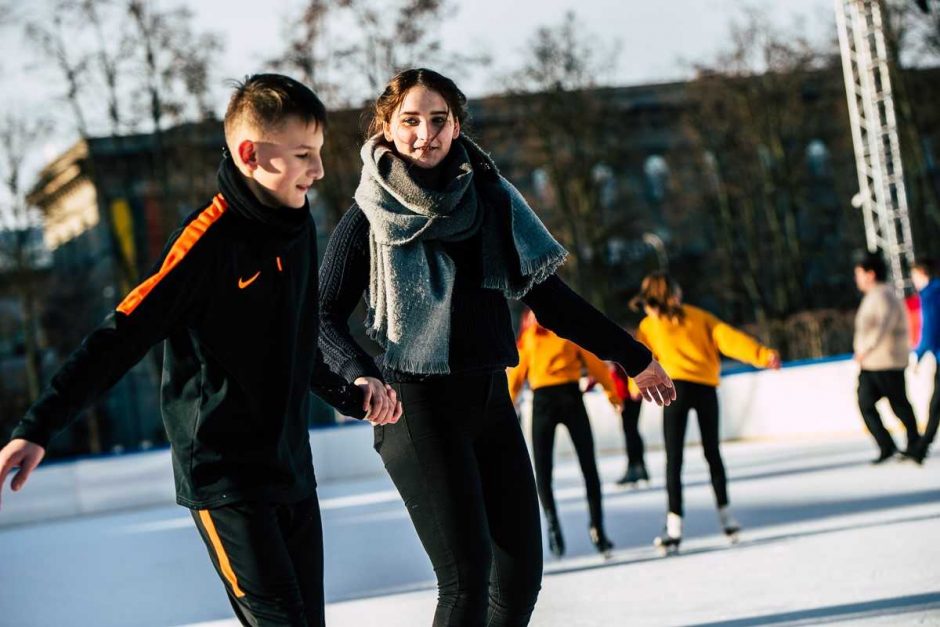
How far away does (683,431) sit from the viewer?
789cm

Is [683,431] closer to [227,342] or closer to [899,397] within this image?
[899,397]

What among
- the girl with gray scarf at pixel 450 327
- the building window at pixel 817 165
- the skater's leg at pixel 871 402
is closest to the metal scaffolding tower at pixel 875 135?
the skater's leg at pixel 871 402

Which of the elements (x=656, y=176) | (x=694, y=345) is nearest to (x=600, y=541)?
(x=694, y=345)

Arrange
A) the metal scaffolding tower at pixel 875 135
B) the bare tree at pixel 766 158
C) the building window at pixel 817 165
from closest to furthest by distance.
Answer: the metal scaffolding tower at pixel 875 135 < the bare tree at pixel 766 158 < the building window at pixel 817 165

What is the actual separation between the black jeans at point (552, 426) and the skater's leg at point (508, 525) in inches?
184

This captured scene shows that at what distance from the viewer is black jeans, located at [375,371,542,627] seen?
3.44m

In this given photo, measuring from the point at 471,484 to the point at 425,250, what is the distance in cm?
60

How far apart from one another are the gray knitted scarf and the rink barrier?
13.4 m

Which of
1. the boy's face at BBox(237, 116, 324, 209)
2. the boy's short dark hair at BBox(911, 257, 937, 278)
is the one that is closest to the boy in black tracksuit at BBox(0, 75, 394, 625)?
the boy's face at BBox(237, 116, 324, 209)

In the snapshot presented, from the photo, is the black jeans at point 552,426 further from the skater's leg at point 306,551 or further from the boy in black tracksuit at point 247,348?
the boy in black tracksuit at point 247,348

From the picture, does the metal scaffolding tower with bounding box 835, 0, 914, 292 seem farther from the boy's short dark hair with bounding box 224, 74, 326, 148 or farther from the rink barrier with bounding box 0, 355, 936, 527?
the boy's short dark hair with bounding box 224, 74, 326, 148

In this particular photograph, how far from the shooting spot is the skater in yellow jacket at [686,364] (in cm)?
782

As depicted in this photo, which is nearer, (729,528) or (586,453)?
(729,528)

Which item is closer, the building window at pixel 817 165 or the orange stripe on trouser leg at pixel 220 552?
the orange stripe on trouser leg at pixel 220 552
